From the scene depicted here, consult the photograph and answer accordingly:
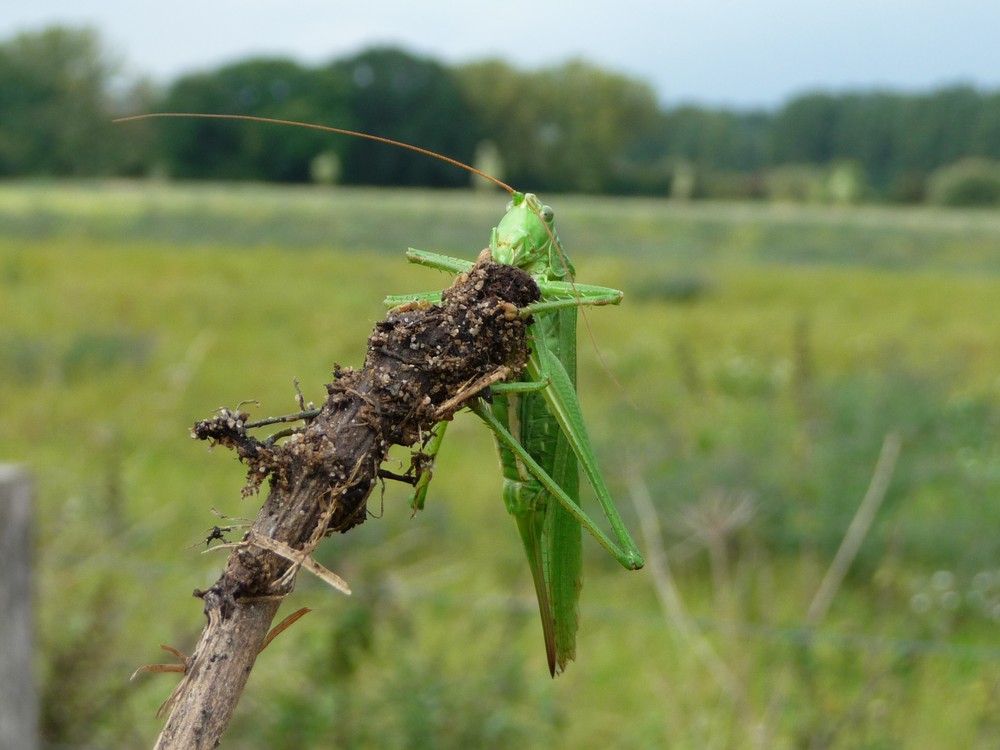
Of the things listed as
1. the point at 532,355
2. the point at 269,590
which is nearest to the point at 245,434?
the point at 269,590

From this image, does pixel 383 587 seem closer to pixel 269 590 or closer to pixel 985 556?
pixel 269 590

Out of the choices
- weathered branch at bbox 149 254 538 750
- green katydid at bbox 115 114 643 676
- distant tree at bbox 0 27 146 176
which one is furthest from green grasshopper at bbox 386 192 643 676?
distant tree at bbox 0 27 146 176

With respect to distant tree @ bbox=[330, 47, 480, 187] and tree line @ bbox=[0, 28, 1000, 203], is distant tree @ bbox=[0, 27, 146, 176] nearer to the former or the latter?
tree line @ bbox=[0, 28, 1000, 203]

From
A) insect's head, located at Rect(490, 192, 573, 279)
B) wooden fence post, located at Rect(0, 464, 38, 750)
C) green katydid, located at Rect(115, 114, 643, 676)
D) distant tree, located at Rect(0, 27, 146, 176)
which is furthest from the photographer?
distant tree, located at Rect(0, 27, 146, 176)

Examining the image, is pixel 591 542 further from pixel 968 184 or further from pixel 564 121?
pixel 564 121

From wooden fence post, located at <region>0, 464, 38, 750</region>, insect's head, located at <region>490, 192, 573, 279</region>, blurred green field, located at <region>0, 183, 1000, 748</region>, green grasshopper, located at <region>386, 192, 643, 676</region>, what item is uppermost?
insect's head, located at <region>490, 192, 573, 279</region>

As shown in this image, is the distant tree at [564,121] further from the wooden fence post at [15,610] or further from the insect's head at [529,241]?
the insect's head at [529,241]
